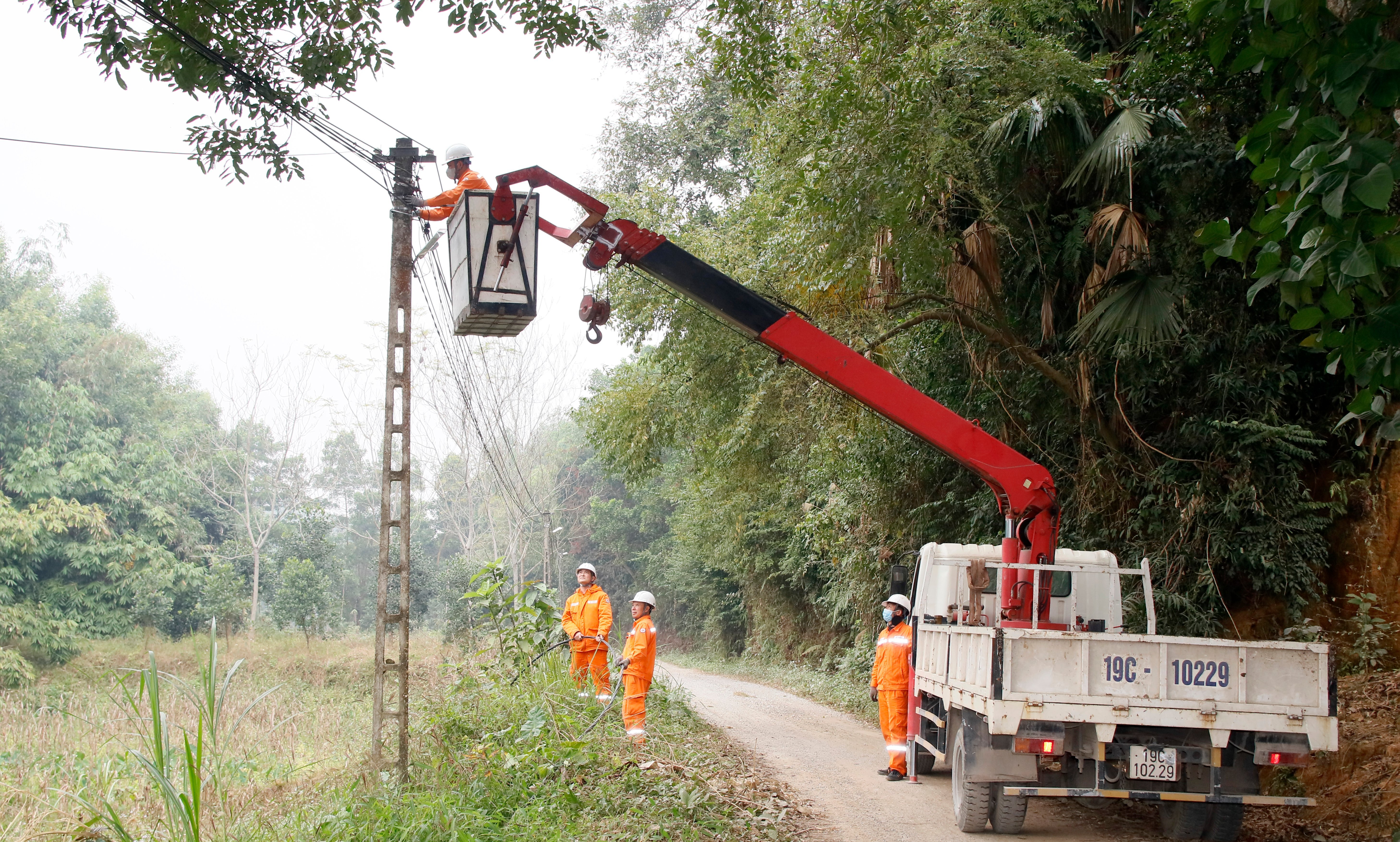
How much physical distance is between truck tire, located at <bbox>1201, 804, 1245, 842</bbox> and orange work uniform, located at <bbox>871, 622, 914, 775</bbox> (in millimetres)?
3046

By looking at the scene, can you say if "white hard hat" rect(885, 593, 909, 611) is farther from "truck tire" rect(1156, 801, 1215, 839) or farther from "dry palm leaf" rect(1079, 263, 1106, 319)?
"dry palm leaf" rect(1079, 263, 1106, 319)

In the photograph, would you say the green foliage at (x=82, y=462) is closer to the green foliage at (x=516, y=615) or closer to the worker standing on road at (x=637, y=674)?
the green foliage at (x=516, y=615)

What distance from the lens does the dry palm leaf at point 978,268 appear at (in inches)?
457

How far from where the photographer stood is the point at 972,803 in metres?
7.23

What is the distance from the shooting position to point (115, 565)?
29422 mm

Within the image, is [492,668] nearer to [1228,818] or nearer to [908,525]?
[908,525]

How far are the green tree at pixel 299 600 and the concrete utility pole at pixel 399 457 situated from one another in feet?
86.6

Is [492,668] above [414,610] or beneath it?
above

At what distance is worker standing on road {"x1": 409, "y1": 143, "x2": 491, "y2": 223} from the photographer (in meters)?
7.42

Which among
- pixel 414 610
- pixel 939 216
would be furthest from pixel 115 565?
pixel 939 216

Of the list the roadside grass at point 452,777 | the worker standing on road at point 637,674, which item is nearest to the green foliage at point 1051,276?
the worker standing on road at point 637,674

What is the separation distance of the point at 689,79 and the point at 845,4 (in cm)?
1357

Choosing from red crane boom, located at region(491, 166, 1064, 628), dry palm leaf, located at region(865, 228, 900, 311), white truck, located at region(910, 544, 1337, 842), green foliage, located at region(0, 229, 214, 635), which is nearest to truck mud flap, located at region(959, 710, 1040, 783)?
white truck, located at region(910, 544, 1337, 842)

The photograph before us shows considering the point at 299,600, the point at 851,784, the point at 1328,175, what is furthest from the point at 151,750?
the point at 299,600
